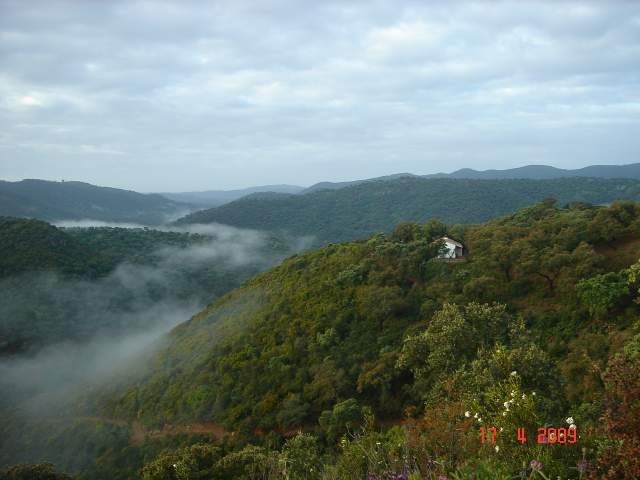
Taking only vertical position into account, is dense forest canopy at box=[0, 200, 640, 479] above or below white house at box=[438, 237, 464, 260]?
below

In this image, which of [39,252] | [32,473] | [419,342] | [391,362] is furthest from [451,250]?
[39,252]

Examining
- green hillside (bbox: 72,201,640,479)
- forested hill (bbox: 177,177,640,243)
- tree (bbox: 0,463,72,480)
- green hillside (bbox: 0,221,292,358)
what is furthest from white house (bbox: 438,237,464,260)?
forested hill (bbox: 177,177,640,243)

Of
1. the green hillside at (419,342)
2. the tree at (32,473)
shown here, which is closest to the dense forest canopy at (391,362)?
the green hillside at (419,342)

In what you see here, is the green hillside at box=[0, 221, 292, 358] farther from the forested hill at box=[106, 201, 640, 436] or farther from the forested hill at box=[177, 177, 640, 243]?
the forested hill at box=[177, 177, 640, 243]

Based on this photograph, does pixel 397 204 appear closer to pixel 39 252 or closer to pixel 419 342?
pixel 39 252

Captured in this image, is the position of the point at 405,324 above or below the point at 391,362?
above

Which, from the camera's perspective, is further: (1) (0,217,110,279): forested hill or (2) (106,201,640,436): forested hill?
(1) (0,217,110,279): forested hill
